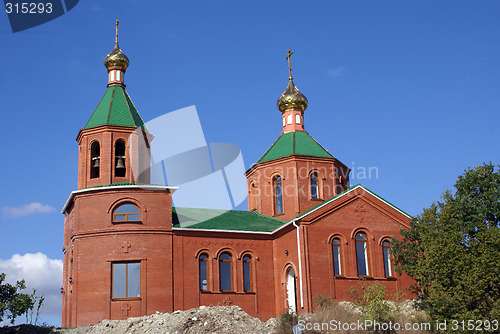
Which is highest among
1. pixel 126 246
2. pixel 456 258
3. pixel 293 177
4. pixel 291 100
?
pixel 291 100

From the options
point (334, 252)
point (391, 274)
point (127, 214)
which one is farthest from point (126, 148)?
point (391, 274)

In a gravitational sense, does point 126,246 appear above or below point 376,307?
above

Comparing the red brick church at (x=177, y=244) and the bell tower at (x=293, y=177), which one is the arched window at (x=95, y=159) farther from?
the bell tower at (x=293, y=177)

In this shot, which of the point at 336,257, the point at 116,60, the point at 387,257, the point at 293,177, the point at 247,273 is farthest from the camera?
the point at 293,177

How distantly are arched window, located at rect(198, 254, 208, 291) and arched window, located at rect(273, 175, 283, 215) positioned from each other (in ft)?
16.3

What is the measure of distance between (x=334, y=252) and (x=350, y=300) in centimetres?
197

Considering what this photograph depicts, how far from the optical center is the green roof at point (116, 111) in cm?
2519

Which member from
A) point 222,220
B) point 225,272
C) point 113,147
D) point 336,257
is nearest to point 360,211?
point 336,257

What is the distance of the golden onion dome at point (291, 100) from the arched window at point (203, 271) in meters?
9.46

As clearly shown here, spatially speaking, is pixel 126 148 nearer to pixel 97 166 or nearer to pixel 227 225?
pixel 97 166

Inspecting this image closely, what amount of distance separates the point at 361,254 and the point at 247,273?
469 cm

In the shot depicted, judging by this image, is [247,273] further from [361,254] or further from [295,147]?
[295,147]

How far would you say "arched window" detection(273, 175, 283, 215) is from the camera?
1099 inches

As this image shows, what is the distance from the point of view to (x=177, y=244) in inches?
936
